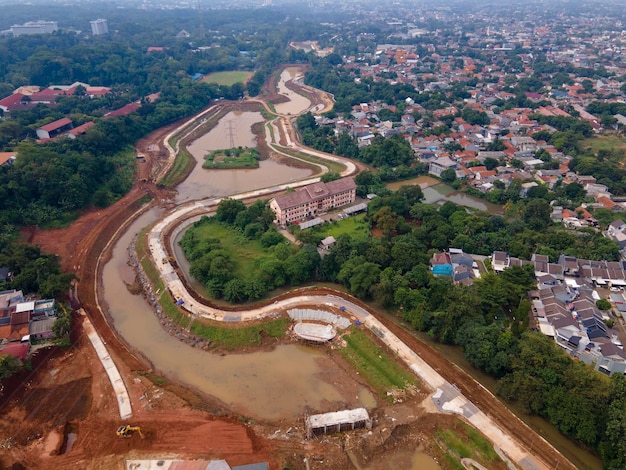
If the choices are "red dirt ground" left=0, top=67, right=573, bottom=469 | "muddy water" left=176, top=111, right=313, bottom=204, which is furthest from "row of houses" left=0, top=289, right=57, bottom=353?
"muddy water" left=176, top=111, right=313, bottom=204

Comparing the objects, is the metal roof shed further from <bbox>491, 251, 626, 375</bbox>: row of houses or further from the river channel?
<bbox>491, 251, 626, 375</bbox>: row of houses

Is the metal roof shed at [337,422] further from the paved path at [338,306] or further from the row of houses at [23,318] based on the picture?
the row of houses at [23,318]

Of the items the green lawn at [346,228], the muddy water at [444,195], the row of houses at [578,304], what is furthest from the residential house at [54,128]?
the row of houses at [578,304]

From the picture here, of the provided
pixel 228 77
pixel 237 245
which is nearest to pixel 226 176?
pixel 237 245

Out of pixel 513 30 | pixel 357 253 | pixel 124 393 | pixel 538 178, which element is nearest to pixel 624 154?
pixel 538 178

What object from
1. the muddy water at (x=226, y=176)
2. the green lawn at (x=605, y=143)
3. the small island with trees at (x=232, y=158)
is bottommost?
the muddy water at (x=226, y=176)

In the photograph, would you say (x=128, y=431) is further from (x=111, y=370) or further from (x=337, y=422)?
(x=337, y=422)
